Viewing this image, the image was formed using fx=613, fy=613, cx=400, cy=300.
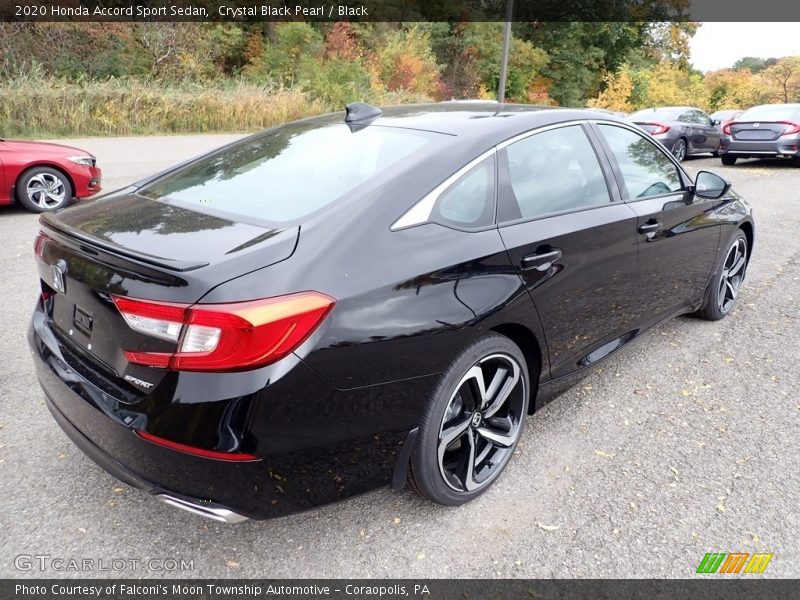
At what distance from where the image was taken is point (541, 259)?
2.62 m

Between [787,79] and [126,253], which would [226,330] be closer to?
[126,253]

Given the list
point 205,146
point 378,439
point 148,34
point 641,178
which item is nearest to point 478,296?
point 378,439

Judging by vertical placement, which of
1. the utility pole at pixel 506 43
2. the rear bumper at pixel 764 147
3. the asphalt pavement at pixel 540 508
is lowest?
the asphalt pavement at pixel 540 508

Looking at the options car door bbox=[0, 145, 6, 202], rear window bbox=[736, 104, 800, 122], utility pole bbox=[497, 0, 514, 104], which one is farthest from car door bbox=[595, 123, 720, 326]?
utility pole bbox=[497, 0, 514, 104]

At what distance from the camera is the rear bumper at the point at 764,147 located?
43.2ft

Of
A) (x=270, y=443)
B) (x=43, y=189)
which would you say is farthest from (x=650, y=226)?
(x=43, y=189)

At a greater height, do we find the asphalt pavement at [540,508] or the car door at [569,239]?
the car door at [569,239]

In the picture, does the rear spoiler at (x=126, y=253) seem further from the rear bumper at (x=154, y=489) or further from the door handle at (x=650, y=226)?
the door handle at (x=650, y=226)

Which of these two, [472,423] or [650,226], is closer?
[472,423]

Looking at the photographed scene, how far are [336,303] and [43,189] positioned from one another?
6.90m

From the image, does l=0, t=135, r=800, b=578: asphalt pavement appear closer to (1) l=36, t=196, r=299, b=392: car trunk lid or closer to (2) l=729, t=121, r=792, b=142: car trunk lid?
(1) l=36, t=196, r=299, b=392: car trunk lid

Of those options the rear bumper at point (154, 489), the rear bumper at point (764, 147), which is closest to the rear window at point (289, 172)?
the rear bumper at point (154, 489)
